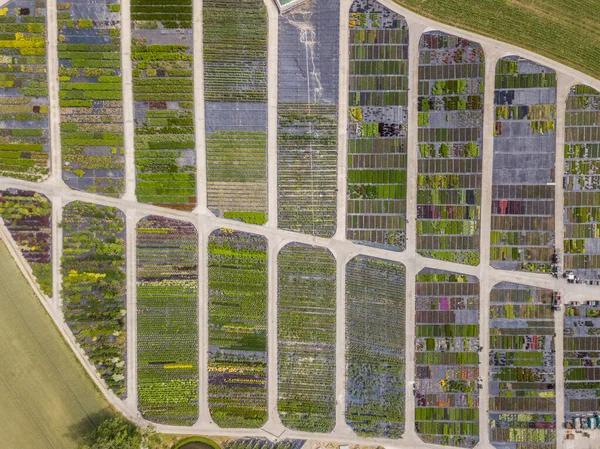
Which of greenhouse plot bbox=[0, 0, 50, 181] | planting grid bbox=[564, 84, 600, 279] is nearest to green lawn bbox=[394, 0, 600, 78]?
planting grid bbox=[564, 84, 600, 279]

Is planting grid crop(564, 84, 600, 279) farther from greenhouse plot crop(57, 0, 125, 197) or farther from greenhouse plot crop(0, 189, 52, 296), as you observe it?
greenhouse plot crop(0, 189, 52, 296)

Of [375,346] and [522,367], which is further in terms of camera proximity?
[375,346]

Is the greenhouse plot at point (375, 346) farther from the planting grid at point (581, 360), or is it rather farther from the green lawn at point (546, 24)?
the green lawn at point (546, 24)

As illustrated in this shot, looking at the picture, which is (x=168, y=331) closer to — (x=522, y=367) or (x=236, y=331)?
Result: (x=236, y=331)

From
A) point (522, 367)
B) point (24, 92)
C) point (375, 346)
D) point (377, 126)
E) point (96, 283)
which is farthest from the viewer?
point (96, 283)

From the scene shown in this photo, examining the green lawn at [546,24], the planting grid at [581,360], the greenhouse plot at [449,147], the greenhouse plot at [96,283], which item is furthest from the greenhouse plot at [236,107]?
the planting grid at [581,360]

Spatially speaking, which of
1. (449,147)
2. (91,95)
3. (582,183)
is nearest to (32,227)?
(91,95)

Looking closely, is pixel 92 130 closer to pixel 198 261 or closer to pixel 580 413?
pixel 198 261

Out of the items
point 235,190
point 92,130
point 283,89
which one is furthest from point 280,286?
point 92,130
